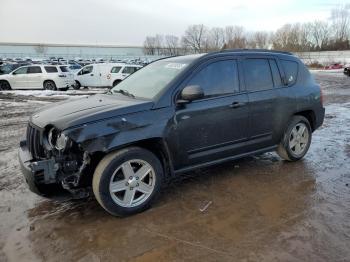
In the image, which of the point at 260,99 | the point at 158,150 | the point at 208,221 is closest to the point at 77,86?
the point at 260,99

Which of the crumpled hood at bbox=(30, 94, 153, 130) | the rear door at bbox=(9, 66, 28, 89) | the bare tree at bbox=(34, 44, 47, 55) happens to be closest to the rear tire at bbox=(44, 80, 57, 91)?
the rear door at bbox=(9, 66, 28, 89)

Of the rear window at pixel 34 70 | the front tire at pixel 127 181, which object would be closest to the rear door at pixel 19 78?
the rear window at pixel 34 70

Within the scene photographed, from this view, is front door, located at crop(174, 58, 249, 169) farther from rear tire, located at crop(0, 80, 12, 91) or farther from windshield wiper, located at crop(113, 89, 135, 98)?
rear tire, located at crop(0, 80, 12, 91)

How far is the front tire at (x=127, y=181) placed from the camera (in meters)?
3.93

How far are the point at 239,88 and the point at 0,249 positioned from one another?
3.48 meters

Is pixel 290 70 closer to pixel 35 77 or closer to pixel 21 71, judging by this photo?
pixel 35 77

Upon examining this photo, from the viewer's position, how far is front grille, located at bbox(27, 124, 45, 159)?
13.6 feet

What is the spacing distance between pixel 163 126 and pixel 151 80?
968mm

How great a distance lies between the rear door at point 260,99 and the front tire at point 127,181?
5.59 ft

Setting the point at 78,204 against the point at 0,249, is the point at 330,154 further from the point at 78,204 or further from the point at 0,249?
the point at 0,249

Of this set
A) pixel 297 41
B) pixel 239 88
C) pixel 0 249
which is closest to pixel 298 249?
pixel 239 88

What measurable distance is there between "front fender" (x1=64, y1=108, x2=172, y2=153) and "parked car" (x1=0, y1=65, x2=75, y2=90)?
18.3 meters

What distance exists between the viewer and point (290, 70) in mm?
5914

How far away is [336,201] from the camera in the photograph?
4.52m
